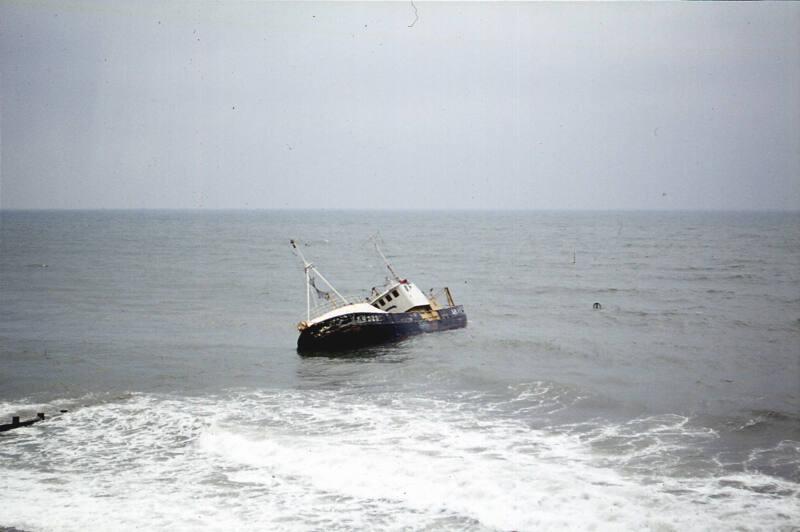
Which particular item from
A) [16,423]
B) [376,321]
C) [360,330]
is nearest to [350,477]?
[16,423]

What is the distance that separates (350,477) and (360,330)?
19721 mm

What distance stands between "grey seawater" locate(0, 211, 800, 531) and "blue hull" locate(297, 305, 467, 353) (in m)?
1.01

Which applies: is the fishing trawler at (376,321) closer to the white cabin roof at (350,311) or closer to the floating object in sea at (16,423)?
the white cabin roof at (350,311)

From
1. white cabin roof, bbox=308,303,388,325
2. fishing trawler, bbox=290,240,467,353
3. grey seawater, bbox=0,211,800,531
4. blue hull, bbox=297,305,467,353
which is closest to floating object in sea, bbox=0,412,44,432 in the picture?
grey seawater, bbox=0,211,800,531

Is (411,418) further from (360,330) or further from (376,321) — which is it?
(376,321)

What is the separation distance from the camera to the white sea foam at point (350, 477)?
55.3 ft

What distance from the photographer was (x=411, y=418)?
82.5 feet

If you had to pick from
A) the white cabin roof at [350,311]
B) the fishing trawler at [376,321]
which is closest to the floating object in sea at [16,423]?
the fishing trawler at [376,321]

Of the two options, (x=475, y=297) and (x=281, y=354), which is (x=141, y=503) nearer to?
(x=281, y=354)

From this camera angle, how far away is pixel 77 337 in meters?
40.3

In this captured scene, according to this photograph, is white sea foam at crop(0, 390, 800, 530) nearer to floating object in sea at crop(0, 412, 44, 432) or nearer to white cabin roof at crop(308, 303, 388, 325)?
floating object in sea at crop(0, 412, 44, 432)

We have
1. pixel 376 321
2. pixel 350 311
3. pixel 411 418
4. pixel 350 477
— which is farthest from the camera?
pixel 376 321

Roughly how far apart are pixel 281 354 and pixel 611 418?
1803 centimetres

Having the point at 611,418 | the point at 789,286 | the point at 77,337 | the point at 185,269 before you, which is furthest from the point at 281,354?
the point at 185,269
